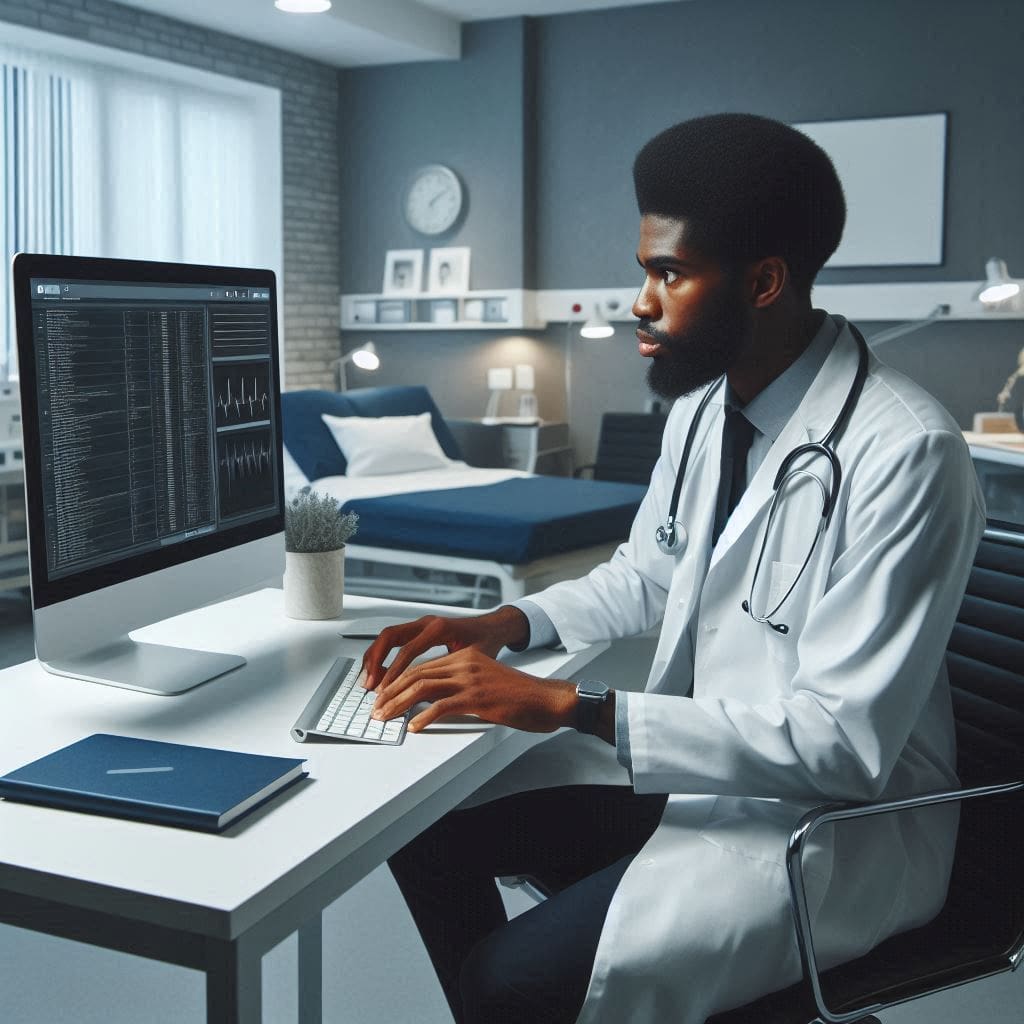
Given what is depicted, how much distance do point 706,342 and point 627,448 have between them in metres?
4.17

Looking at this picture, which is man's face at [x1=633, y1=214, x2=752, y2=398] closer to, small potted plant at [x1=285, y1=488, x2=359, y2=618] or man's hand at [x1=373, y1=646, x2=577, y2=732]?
man's hand at [x1=373, y1=646, x2=577, y2=732]

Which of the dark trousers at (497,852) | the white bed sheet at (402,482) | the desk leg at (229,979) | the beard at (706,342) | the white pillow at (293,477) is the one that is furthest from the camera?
the white pillow at (293,477)

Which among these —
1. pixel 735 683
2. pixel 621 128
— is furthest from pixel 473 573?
pixel 621 128

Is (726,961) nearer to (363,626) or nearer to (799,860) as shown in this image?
(799,860)

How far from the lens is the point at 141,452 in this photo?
4.95ft

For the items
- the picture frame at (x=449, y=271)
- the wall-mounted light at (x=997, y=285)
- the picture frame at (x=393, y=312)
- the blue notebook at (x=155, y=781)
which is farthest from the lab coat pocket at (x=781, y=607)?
the picture frame at (x=393, y=312)

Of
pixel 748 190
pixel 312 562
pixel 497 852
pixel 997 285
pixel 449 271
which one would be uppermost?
pixel 449 271

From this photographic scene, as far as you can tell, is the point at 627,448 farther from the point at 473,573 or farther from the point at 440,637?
the point at 440,637

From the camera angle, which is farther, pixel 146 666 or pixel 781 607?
pixel 146 666

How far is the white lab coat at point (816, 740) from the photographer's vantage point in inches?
47.8

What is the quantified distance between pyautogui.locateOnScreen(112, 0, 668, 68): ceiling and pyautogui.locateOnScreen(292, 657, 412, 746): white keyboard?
17.8 feet

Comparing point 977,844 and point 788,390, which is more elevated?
point 788,390

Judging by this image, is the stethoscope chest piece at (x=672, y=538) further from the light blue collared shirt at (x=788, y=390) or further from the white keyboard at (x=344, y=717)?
the white keyboard at (x=344, y=717)

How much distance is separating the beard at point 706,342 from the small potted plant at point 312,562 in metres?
0.64
